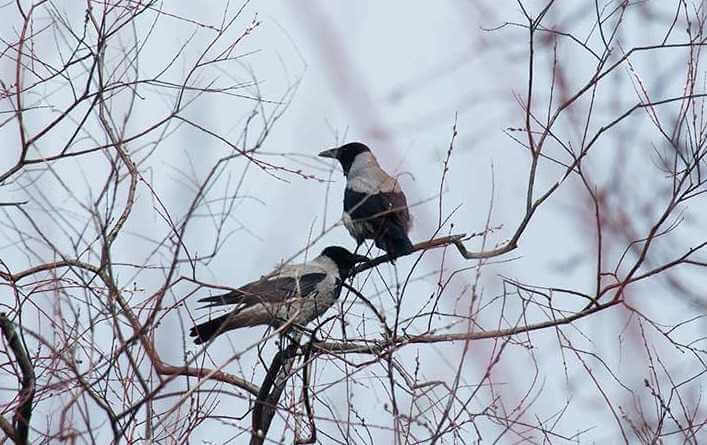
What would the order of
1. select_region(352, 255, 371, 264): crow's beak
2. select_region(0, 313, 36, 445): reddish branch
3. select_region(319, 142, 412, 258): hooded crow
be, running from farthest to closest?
1. select_region(352, 255, 371, 264): crow's beak
2. select_region(319, 142, 412, 258): hooded crow
3. select_region(0, 313, 36, 445): reddish branch

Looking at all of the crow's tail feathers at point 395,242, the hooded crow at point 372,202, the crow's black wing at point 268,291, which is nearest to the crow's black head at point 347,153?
the hooded crow at point 372,202

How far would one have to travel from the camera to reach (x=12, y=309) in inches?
198

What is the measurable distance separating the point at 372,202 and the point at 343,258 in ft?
2.00

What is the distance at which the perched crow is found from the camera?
5.69m

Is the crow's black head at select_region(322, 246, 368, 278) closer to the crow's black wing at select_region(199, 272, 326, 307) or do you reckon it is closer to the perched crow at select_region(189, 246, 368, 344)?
the perched crow at select_region(189, 246, 368, 344)

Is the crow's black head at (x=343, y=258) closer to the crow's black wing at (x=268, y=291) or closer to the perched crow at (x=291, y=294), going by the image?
the perched crow at (x=291, y=294)

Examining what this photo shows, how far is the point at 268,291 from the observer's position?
6.16 metres

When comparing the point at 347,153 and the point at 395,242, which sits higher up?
the point at 347,153

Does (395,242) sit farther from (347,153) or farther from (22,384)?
Result: (22,384)

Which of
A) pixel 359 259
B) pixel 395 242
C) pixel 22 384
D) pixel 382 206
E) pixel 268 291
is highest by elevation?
pixel 382 206

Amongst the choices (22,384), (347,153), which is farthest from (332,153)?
(22,384)

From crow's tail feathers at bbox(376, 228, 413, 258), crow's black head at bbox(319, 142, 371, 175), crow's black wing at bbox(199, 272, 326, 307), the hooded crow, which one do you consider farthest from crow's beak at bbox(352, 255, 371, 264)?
crow's black head at bbox(319, 142, 371, 175)

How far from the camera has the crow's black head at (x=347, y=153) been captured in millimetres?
9719

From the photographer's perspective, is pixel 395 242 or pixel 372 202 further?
pixel 372 202
